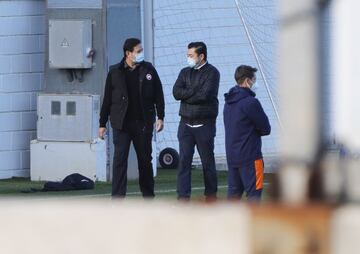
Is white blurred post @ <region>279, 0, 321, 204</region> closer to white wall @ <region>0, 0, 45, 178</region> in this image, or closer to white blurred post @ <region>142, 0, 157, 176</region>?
white blurred post @ <region>142, 0, 157, 176</region>

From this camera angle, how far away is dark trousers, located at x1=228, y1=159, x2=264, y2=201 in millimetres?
12797

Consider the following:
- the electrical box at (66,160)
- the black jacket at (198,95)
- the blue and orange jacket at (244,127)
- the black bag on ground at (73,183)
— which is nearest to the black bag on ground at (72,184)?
the black bag on ground at (73,183)

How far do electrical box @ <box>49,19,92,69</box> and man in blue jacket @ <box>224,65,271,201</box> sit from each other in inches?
233

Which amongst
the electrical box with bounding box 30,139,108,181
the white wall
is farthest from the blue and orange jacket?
the white wall

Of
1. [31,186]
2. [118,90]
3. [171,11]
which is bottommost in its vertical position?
[31,186]

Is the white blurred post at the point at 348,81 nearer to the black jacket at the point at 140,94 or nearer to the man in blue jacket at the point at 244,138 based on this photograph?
the man in blue jacket at the point at 244,138

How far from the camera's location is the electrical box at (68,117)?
18641mm

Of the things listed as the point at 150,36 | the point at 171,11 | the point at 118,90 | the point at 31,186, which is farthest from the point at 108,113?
the point at 171,11

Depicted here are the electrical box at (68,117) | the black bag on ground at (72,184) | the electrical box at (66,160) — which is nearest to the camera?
the black bag on ground at (72,184)

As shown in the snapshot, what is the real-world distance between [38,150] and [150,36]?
2206 millimetres

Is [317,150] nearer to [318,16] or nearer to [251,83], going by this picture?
[318,16]

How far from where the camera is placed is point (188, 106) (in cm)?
1438

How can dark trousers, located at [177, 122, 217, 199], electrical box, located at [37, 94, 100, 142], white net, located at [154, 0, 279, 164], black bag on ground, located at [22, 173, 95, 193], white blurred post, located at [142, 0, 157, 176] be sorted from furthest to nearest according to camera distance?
white net, located at [154, 0, 279, 164]
white blurred post, located at [142, 0, 157, 176]
electrical box, located at [37, 94, 100, 142]
black bag on ground, located at [22, 173, 95, 193]
dark trousers, located at [177, 122, 217, 199]

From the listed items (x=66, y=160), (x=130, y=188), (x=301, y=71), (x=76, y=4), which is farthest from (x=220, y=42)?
(x=301, y=71)
